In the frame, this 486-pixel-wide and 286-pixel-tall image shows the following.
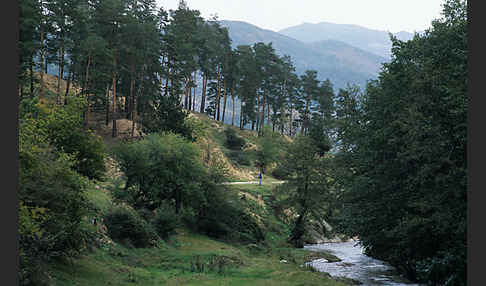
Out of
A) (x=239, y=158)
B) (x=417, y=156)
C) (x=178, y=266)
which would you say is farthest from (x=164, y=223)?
(x=239, y=158)

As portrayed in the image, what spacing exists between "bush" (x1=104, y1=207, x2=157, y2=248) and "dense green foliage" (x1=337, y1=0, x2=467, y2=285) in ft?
53.7

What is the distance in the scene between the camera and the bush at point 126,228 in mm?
33094

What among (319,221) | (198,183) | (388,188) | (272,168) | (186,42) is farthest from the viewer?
(272,168)

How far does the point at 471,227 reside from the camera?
20000 millimetres

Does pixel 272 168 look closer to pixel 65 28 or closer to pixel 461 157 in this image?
pixel 65 28

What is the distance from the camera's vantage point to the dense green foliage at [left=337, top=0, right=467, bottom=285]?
75.4ft

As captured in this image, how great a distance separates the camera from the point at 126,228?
34.0 meters

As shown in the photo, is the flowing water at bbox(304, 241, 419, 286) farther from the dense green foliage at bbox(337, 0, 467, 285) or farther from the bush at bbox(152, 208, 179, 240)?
the bush at bbox(152, 208, 179, 240)

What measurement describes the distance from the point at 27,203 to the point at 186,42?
217 ft

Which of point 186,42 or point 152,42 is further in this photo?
point 186,42

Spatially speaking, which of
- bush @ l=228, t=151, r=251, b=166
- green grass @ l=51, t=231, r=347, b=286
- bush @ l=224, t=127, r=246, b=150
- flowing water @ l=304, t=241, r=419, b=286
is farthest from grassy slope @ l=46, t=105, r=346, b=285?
bush @ l=224, t=127, r=246, b=150

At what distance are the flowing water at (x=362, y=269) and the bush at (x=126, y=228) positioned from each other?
579 inches

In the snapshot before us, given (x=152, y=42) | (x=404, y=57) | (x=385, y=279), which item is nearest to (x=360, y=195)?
(x=385, y=279)

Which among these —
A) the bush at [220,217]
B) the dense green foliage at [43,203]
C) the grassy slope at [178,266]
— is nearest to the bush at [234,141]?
the bush at [220,217]
